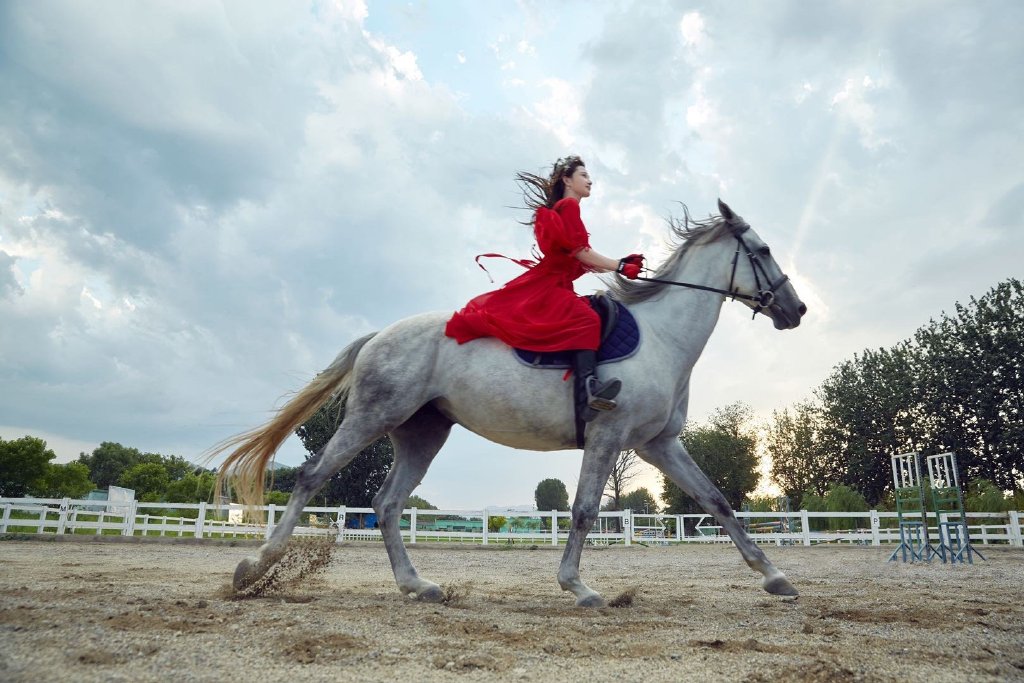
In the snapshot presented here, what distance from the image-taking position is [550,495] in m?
79.7

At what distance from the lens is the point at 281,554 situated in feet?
15.4

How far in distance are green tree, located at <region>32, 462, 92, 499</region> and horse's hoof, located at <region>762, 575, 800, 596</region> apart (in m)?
49.1

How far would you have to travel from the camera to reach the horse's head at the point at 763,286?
5.53 metres

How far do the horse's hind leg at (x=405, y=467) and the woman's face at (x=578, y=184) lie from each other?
7.02 ft

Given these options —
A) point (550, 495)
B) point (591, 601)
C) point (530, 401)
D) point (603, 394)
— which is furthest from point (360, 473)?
point (550, 495)

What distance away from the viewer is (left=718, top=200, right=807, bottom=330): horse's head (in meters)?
5.53

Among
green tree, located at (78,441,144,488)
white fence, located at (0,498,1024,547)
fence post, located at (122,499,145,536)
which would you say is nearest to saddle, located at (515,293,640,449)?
white fence, located at (0,498,1024,547)

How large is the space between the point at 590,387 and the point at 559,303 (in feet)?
2.34

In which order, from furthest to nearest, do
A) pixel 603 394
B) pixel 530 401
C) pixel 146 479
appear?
pixel 146 479 → pixel 530 401 → pixel 603 394

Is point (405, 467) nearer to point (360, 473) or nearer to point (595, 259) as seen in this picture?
point (595, 259)

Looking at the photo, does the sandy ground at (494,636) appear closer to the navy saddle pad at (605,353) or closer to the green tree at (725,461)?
the navy saddle pad at (605,353)

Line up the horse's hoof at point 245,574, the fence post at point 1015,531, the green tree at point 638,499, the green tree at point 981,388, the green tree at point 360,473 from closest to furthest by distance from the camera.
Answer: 1. the horse's hoof at point 245,574
2. the fence post at point 1015,531
3. the green tree at point 981,388
4. the green tree at point 360,473
5. the green tree at point 638,499

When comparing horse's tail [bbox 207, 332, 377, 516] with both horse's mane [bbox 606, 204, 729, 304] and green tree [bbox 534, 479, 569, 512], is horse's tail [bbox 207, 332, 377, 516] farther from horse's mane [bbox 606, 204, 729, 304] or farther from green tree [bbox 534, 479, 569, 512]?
green tree [bbox 534, 479, 569, 512]

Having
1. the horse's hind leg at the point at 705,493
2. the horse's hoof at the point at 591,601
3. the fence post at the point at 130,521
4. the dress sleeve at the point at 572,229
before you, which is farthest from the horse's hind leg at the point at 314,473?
the fence post at the point at 130,521
